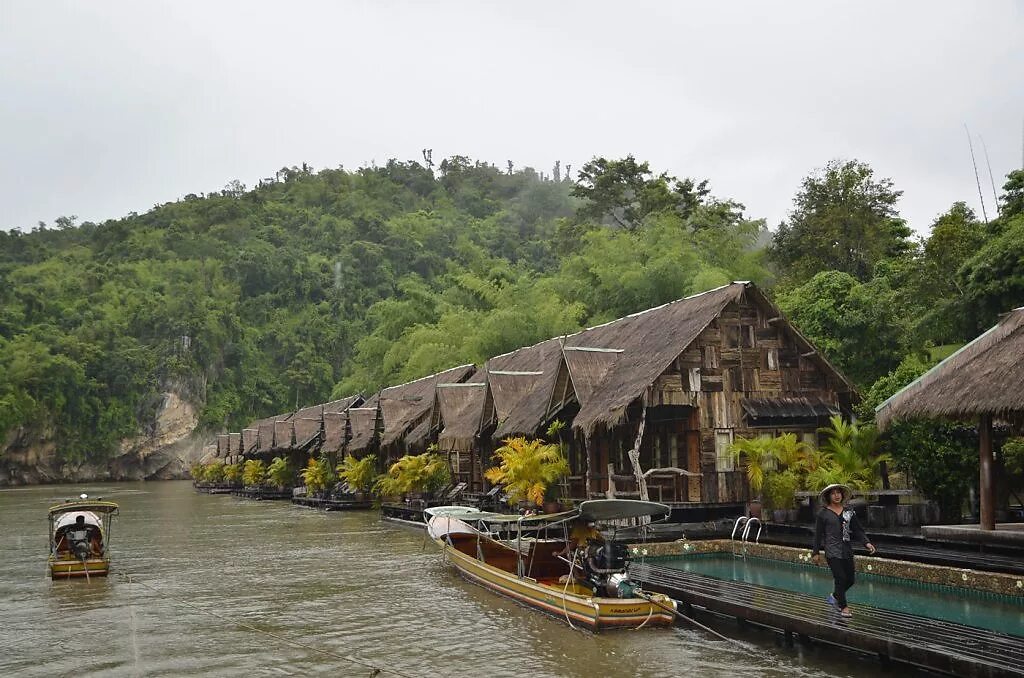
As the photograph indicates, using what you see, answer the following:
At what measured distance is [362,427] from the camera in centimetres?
3562

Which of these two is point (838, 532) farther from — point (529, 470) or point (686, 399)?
point (529, 470)

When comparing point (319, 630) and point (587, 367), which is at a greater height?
point (587, 367)

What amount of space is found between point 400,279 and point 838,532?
88004mm

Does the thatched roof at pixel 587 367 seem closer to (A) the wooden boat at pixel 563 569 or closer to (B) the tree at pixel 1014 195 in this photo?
(A) the wooden boat at pixel 563 569

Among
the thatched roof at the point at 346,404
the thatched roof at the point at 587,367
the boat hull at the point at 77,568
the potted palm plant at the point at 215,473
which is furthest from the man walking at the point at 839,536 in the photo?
the potted palm plant at the point at 215,473

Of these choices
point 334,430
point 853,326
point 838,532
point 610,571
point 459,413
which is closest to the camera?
point 838,532

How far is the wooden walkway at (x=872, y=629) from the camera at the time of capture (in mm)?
7781

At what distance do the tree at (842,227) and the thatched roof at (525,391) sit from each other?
1478 centimetres

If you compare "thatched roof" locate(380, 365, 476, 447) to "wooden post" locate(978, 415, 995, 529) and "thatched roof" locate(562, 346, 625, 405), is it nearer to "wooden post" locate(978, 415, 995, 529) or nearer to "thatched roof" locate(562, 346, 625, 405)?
"thatched roof" locate(562, 346, 625, 405)

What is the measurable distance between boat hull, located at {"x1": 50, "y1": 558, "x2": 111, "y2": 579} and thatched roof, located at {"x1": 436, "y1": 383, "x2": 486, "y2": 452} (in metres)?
11.4

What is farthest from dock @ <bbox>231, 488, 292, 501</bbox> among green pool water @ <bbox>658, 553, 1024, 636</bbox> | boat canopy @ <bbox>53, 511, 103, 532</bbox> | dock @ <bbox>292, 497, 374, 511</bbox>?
green pool water @ <bbox>658, 553, 1024, 636</bbox>

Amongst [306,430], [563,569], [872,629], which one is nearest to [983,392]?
[872,629]

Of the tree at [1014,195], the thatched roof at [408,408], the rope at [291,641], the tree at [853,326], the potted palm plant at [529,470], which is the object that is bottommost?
the rope at [291,641]

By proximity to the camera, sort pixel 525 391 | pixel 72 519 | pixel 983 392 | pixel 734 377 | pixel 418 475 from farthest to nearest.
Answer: pixel 418 475, pixel 525 391, pixel 734 377, pixel 72 519, pixel 983 392
